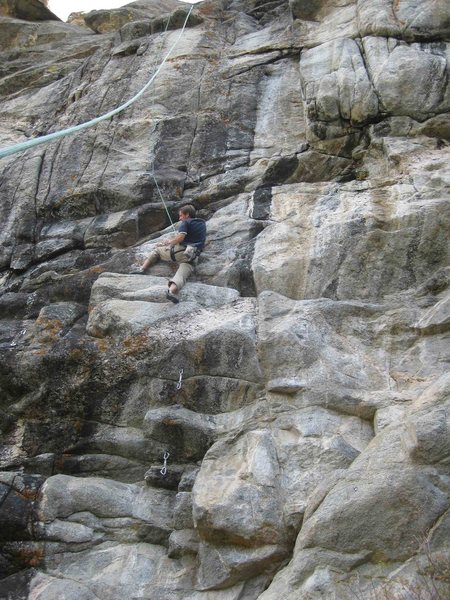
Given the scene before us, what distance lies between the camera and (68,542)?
10461 millimetres

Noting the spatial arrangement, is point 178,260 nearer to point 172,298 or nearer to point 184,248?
point 184,248

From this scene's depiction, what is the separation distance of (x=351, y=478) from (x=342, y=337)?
318cm

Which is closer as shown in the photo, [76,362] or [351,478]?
[351,478]

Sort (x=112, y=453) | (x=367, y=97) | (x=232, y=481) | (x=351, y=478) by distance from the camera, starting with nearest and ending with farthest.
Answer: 1. (x=351, y=478)
2. (x=232, y=481)
3. (x=112, y=453)
4. (x=367, y=97)

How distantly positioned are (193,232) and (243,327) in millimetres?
2767

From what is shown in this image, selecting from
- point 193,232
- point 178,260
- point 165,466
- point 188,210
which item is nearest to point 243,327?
point 178,260

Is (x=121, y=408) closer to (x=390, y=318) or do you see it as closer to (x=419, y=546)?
(x=390, y=318)

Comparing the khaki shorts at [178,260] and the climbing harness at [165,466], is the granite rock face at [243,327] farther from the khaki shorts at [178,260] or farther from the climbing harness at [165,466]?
the khaki shorts at [178,260]

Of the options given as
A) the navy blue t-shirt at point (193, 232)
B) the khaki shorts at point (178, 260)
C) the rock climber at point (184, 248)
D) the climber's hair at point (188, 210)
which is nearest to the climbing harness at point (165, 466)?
the khaki shorts at point (178, 260)

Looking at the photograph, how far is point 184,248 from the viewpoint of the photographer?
45.8 ft

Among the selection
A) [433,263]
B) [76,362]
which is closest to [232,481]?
[76,362]

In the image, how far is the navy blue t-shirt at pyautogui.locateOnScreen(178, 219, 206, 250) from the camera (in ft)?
46.5

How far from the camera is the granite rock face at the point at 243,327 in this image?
9438mm

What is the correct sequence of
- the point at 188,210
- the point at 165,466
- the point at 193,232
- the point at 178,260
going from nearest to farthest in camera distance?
the point at 165,466
the point at 178,260
the point at 193,232
the point at 188,210
